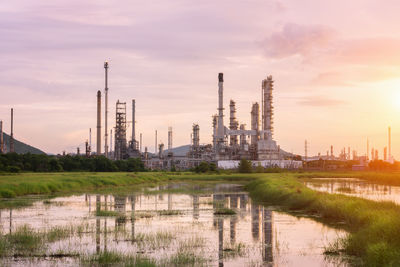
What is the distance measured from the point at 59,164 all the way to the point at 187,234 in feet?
216

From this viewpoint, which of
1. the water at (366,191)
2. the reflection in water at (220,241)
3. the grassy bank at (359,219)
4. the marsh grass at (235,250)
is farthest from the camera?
the water at (366,191)

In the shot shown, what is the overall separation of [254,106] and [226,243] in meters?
93.1

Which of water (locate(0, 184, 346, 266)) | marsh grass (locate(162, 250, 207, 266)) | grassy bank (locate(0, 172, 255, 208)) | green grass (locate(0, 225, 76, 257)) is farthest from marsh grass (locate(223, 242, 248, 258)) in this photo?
grassy bank (locate(0, 172, 255, 208))

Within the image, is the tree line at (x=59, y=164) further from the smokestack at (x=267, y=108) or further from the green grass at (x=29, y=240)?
the green grass at (x=29, y=240)

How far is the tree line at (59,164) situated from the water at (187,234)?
46732 mm

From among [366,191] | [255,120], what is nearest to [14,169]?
[366,191]

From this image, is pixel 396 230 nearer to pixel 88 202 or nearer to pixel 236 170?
pixel 88 202

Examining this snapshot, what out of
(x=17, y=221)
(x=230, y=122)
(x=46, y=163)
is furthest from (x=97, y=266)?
(x=230, y=122)

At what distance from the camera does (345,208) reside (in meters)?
25.0

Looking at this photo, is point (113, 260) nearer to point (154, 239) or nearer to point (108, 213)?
point (154, 239)

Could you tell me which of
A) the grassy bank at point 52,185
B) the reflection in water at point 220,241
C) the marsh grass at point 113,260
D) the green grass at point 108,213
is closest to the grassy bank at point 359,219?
the reflection in water at point 220,241

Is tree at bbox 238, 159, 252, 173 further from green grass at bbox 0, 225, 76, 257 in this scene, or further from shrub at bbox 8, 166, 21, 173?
green grass at bbox 0, 225, 76, 257

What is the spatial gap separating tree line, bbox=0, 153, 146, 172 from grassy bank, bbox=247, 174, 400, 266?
4841 cm

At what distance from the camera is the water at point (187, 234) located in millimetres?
16547
